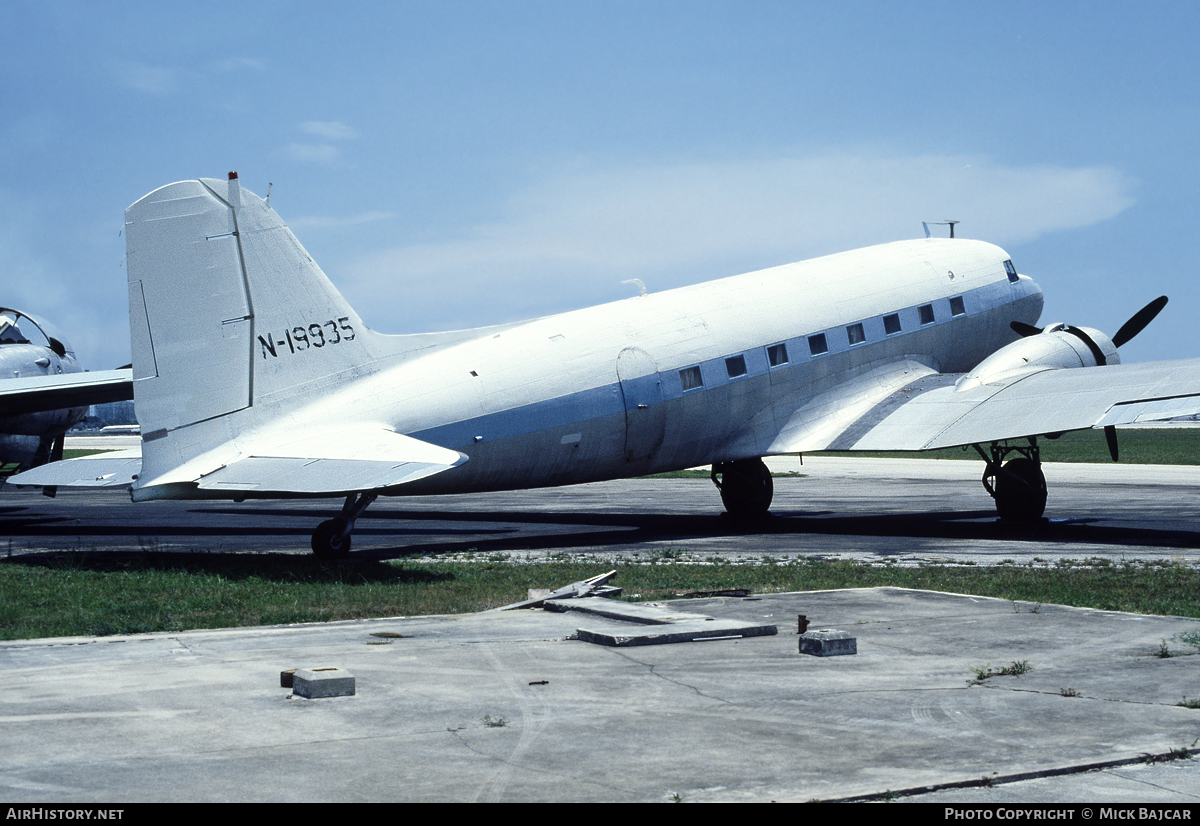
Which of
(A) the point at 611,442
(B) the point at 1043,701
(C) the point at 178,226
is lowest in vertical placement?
(B) the point at 1043,701

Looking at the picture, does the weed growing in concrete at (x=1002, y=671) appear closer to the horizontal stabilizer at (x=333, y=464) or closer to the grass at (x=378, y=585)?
the grass at (x=378, y=585)

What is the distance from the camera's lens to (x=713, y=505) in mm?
33375

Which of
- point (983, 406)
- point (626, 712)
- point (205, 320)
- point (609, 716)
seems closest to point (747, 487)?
point (983, 406)

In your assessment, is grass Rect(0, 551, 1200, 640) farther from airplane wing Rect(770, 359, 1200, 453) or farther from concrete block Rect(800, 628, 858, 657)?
concrete block Rect(800, 628, 858, 657)

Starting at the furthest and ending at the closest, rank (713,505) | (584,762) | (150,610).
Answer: (713,505), (150,610), (584,762)

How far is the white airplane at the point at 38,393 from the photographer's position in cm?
2675

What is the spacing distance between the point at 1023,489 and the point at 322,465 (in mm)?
15102

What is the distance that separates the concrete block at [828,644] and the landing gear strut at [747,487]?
16.5 meters

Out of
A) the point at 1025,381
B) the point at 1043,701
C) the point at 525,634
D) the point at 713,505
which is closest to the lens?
the point at 1043,701

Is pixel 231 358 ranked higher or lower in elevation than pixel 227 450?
higher

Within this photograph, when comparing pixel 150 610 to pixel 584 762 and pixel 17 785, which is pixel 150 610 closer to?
pixel 17 785

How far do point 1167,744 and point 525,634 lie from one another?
20.9ft

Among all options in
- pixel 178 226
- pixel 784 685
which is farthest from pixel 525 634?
pixel 178 226

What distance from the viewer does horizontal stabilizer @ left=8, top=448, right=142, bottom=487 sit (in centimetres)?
1944
